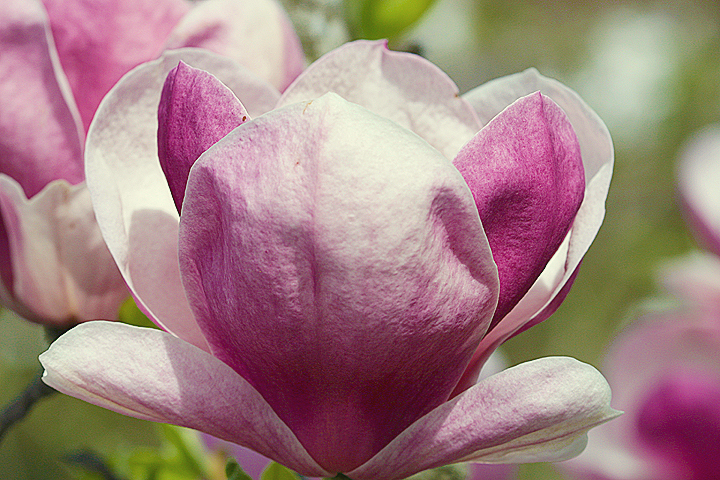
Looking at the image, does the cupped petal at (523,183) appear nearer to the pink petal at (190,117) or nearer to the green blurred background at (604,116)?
the pink petal at (190,117)

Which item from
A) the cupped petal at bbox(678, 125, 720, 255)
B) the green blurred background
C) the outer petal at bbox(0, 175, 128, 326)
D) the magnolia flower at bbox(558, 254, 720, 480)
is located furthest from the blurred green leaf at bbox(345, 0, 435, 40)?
the green blurred background

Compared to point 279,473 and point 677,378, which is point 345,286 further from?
point 677,378

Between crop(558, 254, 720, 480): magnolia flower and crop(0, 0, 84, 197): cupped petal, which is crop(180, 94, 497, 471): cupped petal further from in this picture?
crop(558, 254, 720, 480): magnolia flower

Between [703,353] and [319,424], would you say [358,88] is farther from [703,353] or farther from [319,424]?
[703,353]

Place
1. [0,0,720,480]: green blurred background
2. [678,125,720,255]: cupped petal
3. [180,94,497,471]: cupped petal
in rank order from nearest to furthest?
[180,94,497,471]: cupped petal
[678,125,720,255]: cupped petal
[0,0,720,480]: green blurred background

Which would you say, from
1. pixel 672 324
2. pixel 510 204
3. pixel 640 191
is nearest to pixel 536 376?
pixel 510 204

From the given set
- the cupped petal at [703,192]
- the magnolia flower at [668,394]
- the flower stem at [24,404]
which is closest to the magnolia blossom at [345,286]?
the flower stem at [24,404]
